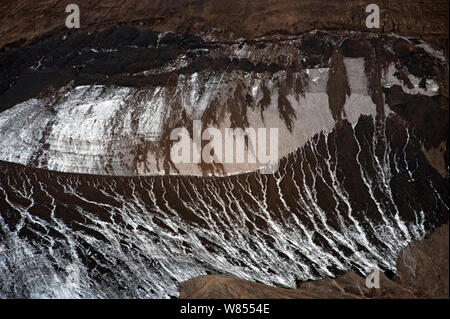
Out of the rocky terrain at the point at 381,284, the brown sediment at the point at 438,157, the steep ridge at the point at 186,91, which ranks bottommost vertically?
the rocky terrain at the point at 381,284

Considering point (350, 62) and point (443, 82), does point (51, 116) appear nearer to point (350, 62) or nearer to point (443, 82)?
point (350, 62)

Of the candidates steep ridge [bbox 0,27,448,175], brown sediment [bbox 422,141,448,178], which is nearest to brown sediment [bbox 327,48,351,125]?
steep ridge [bbox 0,27,448,175]

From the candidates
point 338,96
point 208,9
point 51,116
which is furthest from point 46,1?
point 338,96

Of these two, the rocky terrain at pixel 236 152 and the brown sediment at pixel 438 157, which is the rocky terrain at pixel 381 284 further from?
the brown sediment at pixel 438 157

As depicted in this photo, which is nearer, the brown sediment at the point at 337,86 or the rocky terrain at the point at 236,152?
the rocky terrain at the point at 236,152

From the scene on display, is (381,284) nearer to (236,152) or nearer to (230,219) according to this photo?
(230,219)

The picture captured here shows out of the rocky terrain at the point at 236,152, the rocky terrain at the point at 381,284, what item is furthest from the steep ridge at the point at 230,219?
the rocky terrain at the point at 381,284

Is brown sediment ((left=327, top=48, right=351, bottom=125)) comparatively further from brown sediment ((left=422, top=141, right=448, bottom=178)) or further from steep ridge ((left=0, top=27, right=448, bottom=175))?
brown sediment ((left=422, top=141, right=448, bottom=178))

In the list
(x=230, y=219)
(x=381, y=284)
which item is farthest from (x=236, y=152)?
(x=381, y=284)
